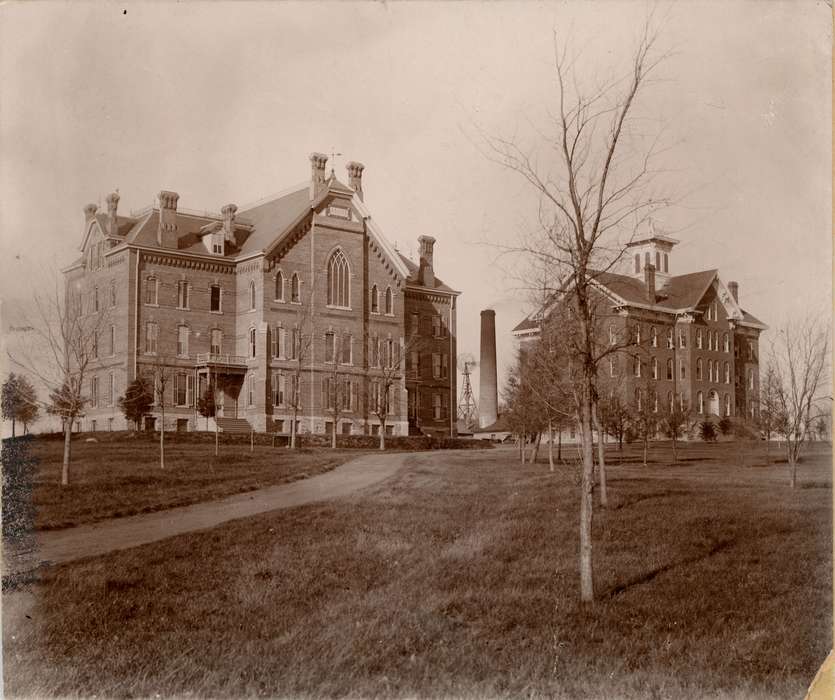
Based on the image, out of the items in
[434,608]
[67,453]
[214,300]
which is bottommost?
[434,608]

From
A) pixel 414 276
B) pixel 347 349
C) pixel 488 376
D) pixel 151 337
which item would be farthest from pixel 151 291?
pixel 488 376

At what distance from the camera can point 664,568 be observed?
23.0 ft

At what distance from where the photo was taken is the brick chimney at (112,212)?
666 centimetres

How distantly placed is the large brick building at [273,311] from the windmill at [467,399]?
188mm

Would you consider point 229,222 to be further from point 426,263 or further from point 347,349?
point 426,263

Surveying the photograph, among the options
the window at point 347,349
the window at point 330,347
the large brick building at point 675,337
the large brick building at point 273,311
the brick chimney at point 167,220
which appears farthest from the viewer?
the window at point 347,349

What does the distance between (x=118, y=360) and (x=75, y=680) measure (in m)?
2.58

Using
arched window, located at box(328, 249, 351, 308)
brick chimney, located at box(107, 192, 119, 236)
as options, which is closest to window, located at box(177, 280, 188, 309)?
brick chimney, located at box(107, 192, 119, 236)

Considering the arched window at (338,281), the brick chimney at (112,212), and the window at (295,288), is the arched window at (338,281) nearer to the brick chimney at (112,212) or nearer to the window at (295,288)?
the window at (295,288)

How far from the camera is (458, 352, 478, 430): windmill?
8.45m

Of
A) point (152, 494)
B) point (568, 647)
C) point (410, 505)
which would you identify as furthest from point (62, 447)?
point (568, 647)

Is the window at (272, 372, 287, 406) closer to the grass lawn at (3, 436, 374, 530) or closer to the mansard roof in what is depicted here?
the grass lawn at (3, 436, 374, 530)

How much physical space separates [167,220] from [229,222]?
0.58 m

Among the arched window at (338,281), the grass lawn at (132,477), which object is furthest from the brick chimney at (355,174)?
the grass lawn at (132,477)
